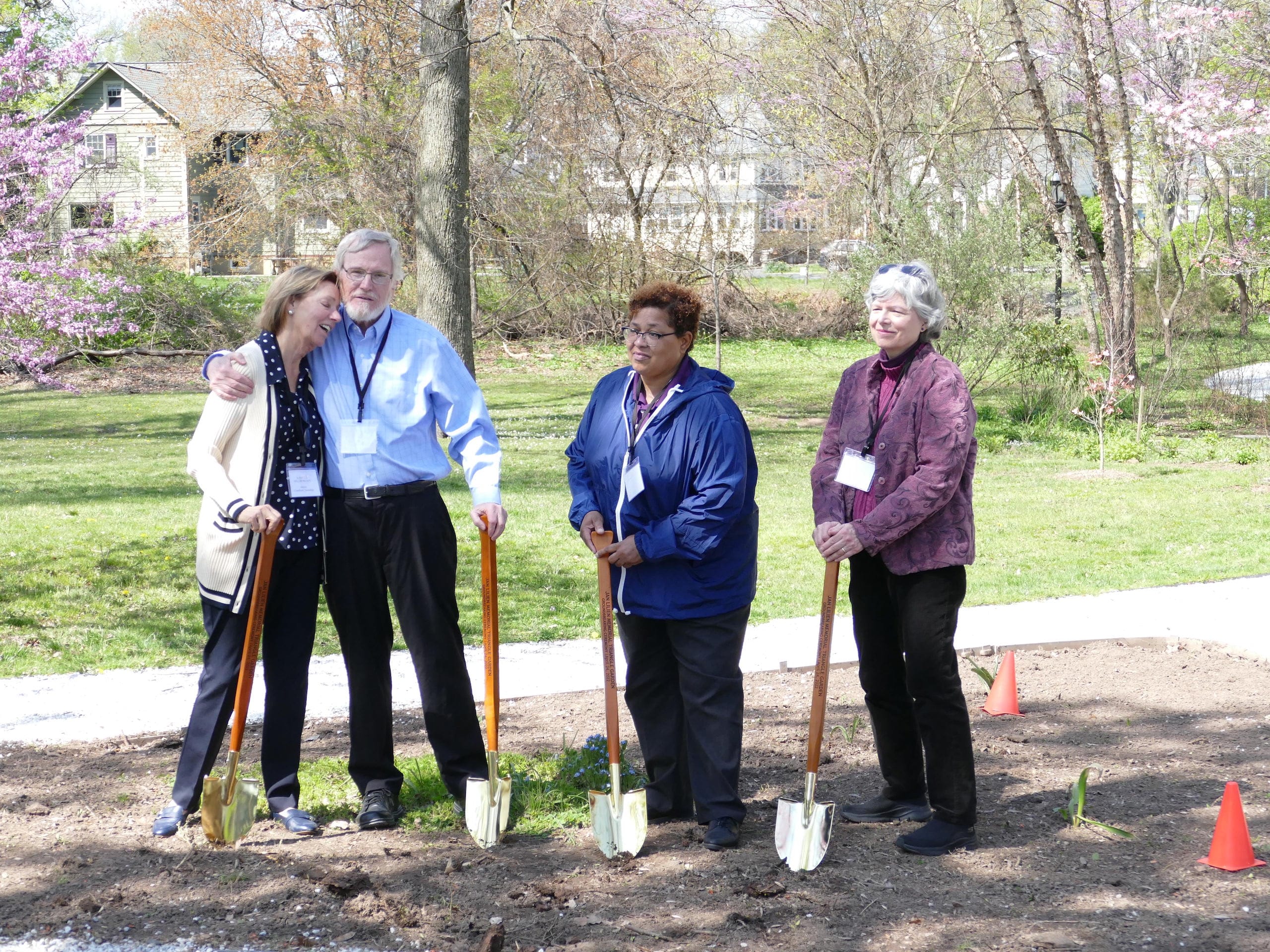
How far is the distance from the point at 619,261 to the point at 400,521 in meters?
22.7

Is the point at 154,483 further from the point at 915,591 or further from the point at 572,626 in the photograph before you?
the point at 915,591

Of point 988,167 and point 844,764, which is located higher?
point 988,167

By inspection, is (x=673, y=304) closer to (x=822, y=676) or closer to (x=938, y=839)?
(x=822, y=676)

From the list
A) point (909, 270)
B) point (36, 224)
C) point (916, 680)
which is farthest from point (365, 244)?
point (36, 224)

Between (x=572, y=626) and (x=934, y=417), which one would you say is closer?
(x=934, y=417)

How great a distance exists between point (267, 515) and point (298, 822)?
1.10 meters

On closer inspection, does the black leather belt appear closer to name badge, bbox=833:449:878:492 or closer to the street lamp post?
name badge, bbox=833:449:878:492

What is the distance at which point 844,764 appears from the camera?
5062mm

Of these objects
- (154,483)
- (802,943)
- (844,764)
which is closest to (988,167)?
(154,483)

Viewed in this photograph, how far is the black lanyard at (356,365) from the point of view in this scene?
13.4 feet

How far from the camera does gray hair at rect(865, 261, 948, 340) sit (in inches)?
153

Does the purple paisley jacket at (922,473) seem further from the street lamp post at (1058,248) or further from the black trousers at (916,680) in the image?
the street lamp post at (1058,248)

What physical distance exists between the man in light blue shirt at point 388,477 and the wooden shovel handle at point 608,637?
0.35 m

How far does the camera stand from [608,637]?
4.23 metres
